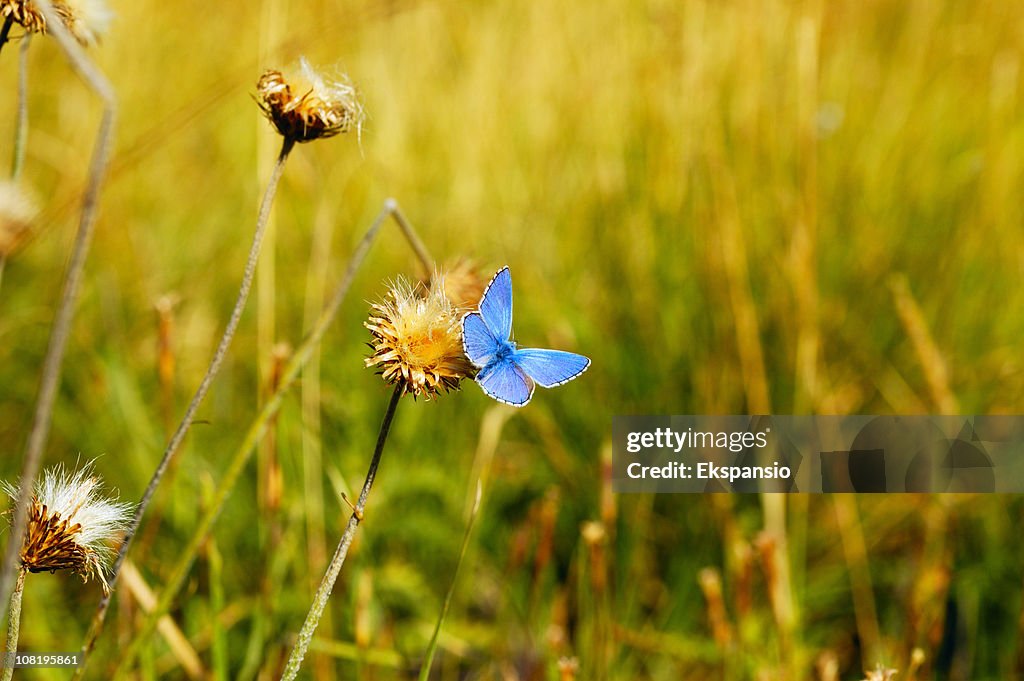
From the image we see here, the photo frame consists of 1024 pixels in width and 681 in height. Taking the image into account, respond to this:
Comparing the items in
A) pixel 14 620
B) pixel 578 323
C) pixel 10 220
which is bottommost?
pixel 14 620

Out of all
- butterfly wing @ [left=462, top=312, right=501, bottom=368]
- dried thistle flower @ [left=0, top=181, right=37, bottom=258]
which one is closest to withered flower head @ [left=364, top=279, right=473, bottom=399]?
butterfly wing @ [left=462, top=312, right=501, bottom=368]

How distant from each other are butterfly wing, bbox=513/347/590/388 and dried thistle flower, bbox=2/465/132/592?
309 mm

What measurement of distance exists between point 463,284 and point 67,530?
387 mm

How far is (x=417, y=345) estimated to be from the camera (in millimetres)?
624

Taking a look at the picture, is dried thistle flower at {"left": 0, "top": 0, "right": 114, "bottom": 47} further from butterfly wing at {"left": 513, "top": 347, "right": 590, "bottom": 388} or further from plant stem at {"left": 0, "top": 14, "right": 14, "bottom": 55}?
butterfly wing at {"left": 513, "top": 347, "right": 590, "bottom": 388}

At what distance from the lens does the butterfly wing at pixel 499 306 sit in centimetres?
66

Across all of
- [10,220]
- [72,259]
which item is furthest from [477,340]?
[10,220]

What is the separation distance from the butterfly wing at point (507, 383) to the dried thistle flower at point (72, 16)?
37 centimetres

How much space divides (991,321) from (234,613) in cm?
185

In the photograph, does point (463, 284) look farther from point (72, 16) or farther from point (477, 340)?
point (72, 16)

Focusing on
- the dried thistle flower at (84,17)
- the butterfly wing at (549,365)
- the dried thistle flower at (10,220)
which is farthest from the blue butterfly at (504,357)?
the dried thistle flower at (10,220)

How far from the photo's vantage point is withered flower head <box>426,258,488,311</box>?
2.60 feet

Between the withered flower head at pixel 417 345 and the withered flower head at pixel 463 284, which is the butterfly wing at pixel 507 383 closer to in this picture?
the withered flower head at pixel 417 345

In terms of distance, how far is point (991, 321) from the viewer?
2.21 m
